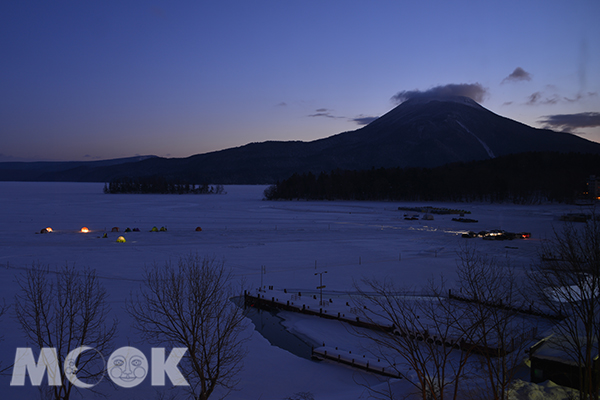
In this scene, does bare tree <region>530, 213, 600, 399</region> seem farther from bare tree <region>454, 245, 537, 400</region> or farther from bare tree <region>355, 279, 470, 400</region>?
bare tree <region>355, 279, 470, 400</region>

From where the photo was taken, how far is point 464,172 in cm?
13300

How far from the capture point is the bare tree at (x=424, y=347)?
26.8 feet

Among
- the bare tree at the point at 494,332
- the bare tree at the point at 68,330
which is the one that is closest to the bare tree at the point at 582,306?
the bare tree at the point at 494,332

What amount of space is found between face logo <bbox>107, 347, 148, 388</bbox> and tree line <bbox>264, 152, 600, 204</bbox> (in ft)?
380

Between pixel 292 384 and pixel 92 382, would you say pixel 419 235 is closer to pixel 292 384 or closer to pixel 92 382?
pixel 292 384

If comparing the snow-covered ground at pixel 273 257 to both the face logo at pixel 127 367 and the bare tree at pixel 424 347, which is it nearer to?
the face logo at pixel 127 367

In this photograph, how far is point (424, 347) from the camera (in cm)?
1672

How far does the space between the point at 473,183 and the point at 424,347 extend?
119 metres

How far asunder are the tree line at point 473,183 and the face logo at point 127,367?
11568 cm

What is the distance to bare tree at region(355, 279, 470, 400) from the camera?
26.8 feet

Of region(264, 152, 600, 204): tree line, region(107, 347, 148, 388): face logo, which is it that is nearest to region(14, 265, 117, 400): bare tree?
region(107, 347, 148, 388): face logo

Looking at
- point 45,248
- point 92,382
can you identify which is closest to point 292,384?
point 92,382

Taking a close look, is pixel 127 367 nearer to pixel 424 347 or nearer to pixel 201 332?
pixel 201 332

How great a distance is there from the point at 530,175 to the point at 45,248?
425 feet
